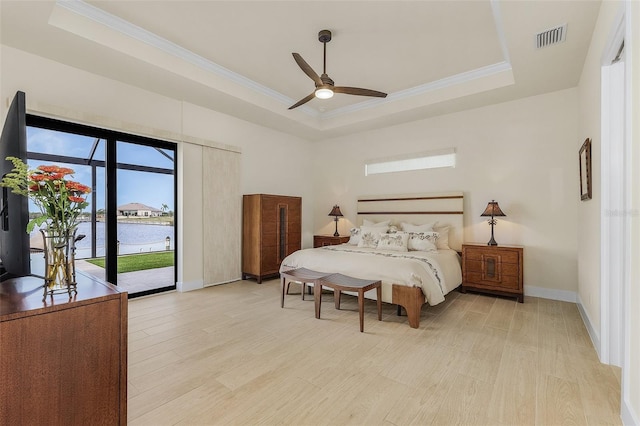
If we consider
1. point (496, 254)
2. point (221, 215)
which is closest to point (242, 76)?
point (221, 215)

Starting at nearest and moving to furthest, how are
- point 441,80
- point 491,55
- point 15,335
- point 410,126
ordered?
point 15,335 < point 491,55 < point 441,80 < point 410,126

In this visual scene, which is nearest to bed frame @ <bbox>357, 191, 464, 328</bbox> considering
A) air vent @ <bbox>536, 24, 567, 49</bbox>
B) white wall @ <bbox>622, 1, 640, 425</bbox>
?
air vent @ <bbox>536, 24, 567, 49</bbox>

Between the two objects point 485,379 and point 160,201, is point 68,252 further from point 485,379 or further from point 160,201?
point 160,201

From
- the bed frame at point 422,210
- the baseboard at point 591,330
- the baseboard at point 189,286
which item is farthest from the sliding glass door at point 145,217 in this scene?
the baseboard at point 591,330

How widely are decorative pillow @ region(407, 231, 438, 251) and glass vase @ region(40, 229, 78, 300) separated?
4027 mm

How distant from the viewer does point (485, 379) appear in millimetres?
2104

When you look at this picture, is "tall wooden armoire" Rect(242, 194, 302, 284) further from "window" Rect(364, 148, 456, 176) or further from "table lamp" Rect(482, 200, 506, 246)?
"table lamp" Rect(482, 200, 506, 246)

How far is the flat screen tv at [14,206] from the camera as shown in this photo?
149 centimetres

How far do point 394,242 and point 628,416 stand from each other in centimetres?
297

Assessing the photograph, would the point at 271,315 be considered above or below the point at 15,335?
below

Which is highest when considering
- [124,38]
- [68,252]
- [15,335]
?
[124,38]

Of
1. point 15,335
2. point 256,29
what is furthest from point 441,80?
point 15,335

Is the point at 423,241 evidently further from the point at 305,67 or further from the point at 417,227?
the point at 305,67

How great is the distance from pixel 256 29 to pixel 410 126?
3201 millimetres
